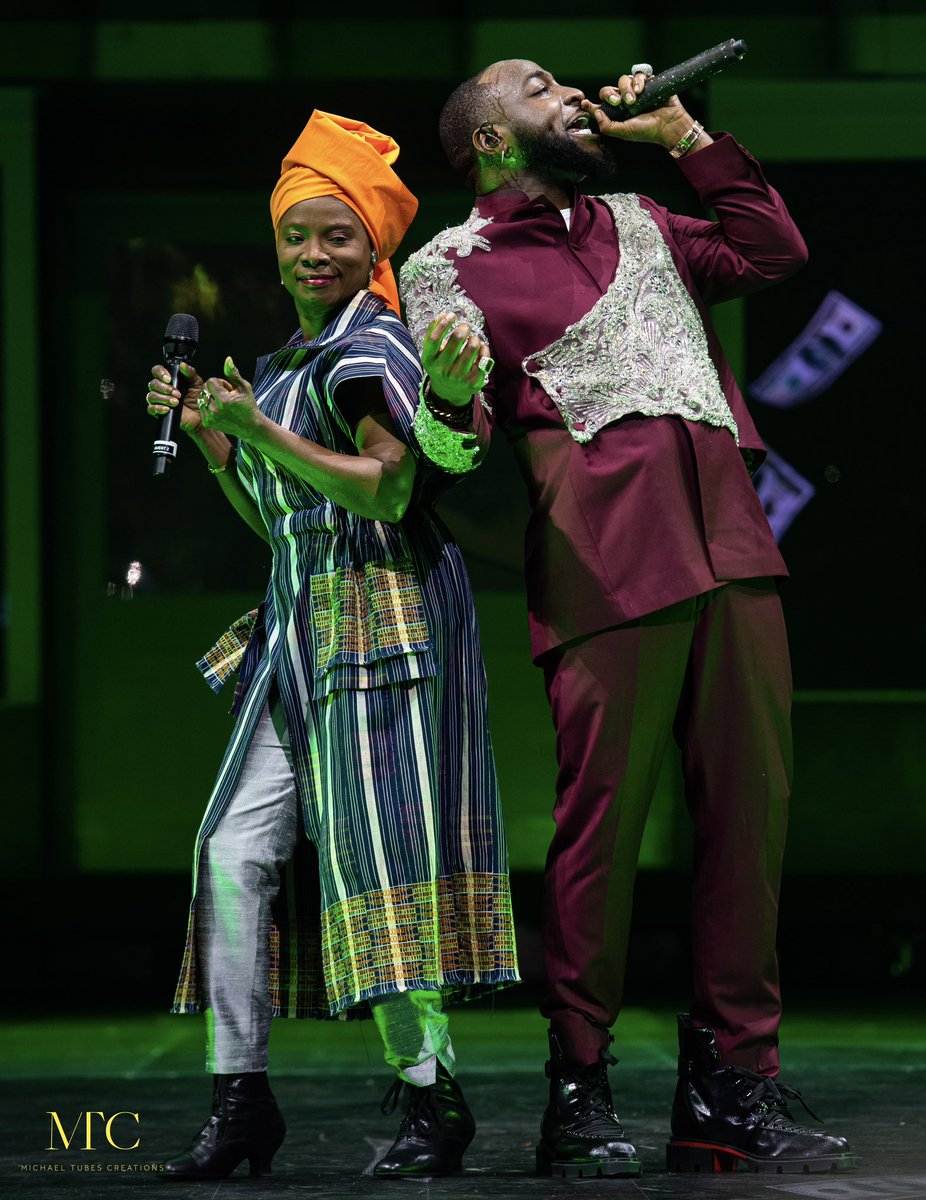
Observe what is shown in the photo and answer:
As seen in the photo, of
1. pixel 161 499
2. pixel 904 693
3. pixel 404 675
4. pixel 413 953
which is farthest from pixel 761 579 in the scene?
pixel 161 499

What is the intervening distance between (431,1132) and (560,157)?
159 centimetres

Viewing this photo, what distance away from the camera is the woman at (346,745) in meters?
2.75

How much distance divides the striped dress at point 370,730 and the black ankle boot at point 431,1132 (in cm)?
17

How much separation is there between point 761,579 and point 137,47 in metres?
2.98

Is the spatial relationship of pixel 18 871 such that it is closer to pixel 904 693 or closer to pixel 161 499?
pixel 161 499

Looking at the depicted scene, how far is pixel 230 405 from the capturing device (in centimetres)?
269

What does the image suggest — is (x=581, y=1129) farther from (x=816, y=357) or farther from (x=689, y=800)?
(x=816, y=357)

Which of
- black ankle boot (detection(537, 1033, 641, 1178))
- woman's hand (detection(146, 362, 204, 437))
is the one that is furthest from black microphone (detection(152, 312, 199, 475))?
black ankle boot (detection(537, 1033, 641, 1178))

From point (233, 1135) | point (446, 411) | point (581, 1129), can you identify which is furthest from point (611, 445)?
point (233, 1135)

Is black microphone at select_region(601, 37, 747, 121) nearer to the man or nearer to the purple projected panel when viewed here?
the man

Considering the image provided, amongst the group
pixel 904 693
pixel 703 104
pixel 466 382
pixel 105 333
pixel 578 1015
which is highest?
pixel 703 104

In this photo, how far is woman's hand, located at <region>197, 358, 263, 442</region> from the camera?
2.69 meters

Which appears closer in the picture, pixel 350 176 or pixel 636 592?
pixel 636 592

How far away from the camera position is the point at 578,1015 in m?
2.79
